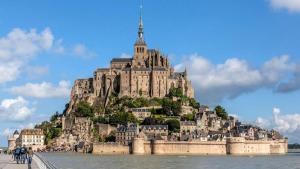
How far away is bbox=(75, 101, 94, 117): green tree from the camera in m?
111

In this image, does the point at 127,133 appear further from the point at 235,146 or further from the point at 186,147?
the point at 235,146

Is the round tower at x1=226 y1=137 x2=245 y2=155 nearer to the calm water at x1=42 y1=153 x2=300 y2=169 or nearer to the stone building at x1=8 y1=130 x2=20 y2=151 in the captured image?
the calm water at x1=42 y1=153 x2=300 y2=169

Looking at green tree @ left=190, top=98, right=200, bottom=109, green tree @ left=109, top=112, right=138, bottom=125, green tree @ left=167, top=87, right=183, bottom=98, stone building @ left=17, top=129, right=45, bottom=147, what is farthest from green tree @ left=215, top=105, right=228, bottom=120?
stone building @ left=17, top=129, right=45, bottom=147

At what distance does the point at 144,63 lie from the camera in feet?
388

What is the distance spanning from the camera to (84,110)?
11081 cm

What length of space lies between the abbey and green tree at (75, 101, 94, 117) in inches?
104

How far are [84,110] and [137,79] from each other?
12156mm

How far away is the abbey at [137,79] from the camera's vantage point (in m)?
113

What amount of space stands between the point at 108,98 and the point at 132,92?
201 inches

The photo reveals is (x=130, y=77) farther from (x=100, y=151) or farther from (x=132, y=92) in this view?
(x=100, y=151)

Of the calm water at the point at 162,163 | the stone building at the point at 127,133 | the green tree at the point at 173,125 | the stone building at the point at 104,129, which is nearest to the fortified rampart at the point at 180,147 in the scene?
the stone building at the point at 127,133

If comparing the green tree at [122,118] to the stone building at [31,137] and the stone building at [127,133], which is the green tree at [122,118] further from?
the stone building at [31,137]

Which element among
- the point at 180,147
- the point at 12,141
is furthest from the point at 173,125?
the point at 12,141

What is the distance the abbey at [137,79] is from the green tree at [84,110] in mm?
2641
